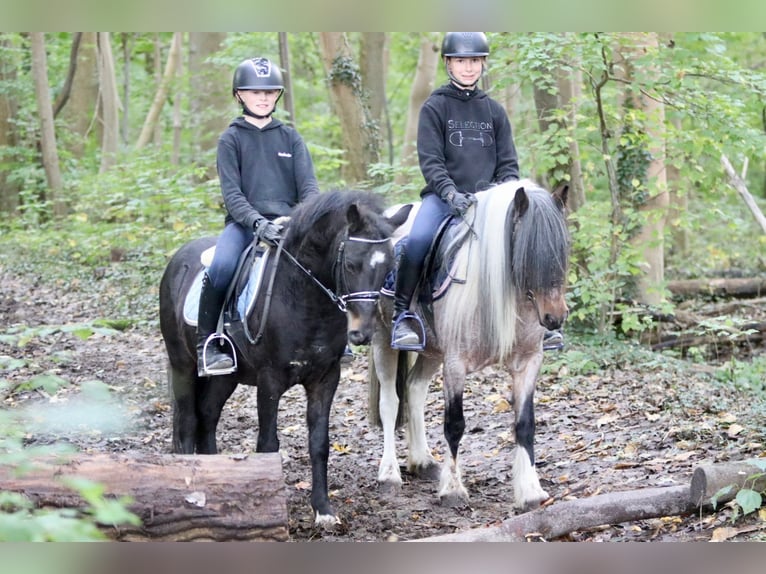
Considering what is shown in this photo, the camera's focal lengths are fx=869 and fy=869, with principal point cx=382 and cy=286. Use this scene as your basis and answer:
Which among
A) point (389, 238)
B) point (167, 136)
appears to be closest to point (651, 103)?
point (389, 238)

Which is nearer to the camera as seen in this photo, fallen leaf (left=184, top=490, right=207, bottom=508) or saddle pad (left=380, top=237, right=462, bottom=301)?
fallen leaf (left=184, top=490, right=207, bottom=508)

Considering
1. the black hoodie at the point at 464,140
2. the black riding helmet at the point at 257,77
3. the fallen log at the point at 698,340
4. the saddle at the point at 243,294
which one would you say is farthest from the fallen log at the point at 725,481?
the fallen log at the point at 698,340

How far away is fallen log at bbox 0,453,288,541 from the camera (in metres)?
4.40

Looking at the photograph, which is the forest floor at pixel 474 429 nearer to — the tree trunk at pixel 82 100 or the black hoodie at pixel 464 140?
the black hoodie at pixel 464 140

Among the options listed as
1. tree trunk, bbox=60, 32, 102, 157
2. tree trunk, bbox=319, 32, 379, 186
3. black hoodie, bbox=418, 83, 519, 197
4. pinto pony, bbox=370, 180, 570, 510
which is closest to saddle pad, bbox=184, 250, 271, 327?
pinto pony, bbox=370, 180, 570, 510

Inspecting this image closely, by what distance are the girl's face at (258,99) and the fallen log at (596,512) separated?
3.30m

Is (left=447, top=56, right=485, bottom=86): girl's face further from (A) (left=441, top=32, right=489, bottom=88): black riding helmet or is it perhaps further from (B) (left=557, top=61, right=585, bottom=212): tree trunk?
(B) (left=557, top=61, right=585, bottom=212): tree trunk

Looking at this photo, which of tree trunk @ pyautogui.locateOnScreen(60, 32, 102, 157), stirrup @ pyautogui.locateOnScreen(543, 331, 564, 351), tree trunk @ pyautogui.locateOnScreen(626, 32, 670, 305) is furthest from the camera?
tree trunk @ pyautogui.locateOnScreen(60, 32, 102, 157)

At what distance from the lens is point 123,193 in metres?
15.9

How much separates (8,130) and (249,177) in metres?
18.8

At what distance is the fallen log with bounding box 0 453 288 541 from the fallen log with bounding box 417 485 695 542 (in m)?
1.10

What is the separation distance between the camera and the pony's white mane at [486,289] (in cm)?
625

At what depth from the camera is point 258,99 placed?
6398 mm
